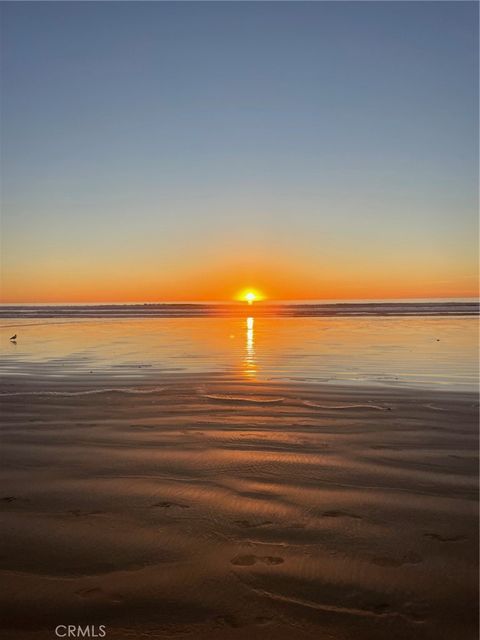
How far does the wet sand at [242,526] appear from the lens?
10.5 ft

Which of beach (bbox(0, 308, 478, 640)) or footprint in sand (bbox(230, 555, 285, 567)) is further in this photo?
footprint in sand (bbox(230, 555, 285, 567))

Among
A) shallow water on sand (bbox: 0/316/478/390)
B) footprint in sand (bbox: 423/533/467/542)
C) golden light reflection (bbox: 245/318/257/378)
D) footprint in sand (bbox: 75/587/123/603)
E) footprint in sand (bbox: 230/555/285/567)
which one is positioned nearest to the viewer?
footprint in sand (bbox: 75/587/123/603)

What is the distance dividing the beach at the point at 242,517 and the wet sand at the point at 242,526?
0.05 feet

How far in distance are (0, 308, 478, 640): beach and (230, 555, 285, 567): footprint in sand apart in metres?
0.01

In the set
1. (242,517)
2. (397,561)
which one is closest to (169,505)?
(242,517)

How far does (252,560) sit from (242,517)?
28.5 inches

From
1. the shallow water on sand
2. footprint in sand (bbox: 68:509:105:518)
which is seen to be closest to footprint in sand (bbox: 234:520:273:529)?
footprint in sand (bbox: 68:509:105:518)

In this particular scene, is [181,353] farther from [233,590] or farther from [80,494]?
[233,590]

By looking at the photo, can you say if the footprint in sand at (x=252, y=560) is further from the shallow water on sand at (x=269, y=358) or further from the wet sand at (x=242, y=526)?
the shallow water on sand at (x=269, y=358)

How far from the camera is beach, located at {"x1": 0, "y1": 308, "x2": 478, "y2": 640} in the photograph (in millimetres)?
3223

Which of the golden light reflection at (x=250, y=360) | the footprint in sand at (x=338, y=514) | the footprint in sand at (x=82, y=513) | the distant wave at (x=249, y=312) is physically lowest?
the footprint in sand at (x=82, y=513)

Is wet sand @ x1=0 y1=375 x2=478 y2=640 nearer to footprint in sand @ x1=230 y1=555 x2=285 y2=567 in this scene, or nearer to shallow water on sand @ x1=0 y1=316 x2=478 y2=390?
footprint in sand @ x1=230 y1=555 x2=285 y2=567

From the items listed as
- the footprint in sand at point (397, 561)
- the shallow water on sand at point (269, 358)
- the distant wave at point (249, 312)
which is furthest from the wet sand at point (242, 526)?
the distant wave at point (249, 312)

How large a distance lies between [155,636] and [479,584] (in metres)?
2.02
